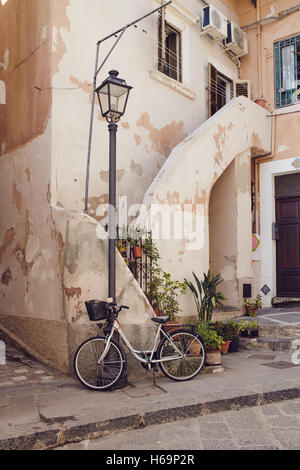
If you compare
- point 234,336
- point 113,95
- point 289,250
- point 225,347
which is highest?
point 113,95

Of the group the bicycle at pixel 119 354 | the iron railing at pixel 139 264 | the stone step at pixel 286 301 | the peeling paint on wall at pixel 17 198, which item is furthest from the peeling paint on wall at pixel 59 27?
the stone step at pixel 286 301

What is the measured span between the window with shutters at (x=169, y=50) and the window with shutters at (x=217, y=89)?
0.97 metres

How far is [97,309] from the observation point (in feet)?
17.3

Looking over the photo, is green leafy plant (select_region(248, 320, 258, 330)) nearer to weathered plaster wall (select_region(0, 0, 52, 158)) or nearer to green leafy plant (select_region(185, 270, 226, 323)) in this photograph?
green leafy plant (select_region(185, 270, 226, 323))

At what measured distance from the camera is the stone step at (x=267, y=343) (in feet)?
24.0

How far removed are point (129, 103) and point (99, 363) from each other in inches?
193

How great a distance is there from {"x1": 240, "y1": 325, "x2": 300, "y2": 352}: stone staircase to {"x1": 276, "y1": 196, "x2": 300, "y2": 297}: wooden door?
298cm

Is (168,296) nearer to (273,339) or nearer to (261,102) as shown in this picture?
(273,339)

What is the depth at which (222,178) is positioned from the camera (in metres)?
9.52

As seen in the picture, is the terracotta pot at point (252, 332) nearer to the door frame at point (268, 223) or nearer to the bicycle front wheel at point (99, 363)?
the door frame at point (268, 223)

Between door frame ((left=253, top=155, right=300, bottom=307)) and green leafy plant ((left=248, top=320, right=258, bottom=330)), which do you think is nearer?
green leafy plant ((left=248, top=320, right=258, bottom=330))

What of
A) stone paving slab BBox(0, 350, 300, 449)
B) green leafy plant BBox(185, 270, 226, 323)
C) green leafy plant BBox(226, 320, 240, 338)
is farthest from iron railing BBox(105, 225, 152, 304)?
green leafy plant BBox(226, 320, 240, 338)

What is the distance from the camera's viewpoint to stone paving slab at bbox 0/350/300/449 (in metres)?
3.87

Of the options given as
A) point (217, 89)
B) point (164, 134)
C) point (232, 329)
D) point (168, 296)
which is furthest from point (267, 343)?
point (217, 89)
